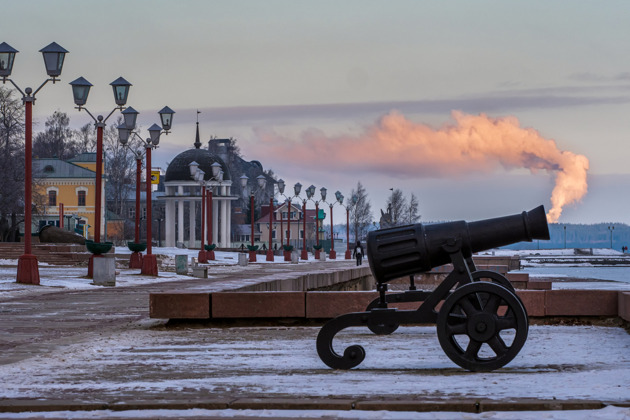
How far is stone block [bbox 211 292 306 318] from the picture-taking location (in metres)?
14.2

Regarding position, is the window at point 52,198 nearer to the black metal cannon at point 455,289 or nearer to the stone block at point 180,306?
the stone block at point 180,306

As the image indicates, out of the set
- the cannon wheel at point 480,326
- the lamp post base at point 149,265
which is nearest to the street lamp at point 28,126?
the lamp post base at point 149,265

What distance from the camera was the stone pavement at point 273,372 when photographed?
23.5 feet

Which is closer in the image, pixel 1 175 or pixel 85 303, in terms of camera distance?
pixel 85 303

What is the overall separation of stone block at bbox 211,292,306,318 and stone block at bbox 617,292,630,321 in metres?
4.02

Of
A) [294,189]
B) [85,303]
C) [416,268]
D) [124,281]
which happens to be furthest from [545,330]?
[294,189]

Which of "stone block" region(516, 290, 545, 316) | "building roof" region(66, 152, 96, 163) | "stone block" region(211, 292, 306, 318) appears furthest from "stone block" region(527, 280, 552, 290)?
"building roof" region(66, 152, 96, 163)

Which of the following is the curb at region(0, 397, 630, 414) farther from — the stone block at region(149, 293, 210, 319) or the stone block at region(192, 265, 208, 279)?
the stone block at region(192, 265, 208, 279)

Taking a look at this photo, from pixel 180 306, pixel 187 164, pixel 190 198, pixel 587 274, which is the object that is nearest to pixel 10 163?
pixel 190 198

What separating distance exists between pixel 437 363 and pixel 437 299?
64 centimetres

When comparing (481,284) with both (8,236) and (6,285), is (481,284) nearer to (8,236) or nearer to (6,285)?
(6,285)

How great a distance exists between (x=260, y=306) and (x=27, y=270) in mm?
14447

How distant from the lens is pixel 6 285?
26.2 m

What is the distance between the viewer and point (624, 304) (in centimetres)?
1347
